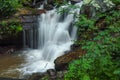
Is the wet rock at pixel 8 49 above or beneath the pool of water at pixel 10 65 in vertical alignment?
above

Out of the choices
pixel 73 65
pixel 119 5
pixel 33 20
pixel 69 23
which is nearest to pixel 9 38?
pixel 33 20

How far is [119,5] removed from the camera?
288 inches

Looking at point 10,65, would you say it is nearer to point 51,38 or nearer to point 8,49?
point 8,49

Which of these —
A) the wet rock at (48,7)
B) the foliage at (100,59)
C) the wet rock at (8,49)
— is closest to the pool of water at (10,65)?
the wet rock at (8,49)

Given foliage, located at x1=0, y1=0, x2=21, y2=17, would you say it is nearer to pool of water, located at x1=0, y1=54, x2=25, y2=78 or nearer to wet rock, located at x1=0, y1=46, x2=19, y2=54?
wet rock, located at x1=0, y1=46, x2=19, y2=54

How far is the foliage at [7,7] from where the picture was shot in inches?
488

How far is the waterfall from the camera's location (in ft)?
35.8

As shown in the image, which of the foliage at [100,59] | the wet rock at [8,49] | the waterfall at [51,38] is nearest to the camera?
the foliage at [100,59]

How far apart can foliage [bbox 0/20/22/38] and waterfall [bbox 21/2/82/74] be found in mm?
816

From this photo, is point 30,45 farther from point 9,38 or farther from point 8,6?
point 8,6

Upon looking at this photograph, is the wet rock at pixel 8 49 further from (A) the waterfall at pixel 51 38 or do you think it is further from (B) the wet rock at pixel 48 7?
(B) the wet rock at pixel 48 7

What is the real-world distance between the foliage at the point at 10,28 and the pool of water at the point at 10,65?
1124 mm

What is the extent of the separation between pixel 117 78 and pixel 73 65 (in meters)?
0.86

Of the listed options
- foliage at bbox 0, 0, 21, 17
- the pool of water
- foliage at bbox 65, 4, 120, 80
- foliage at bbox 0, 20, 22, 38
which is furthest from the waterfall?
foliage at bbox 65, 4, 120, 80
